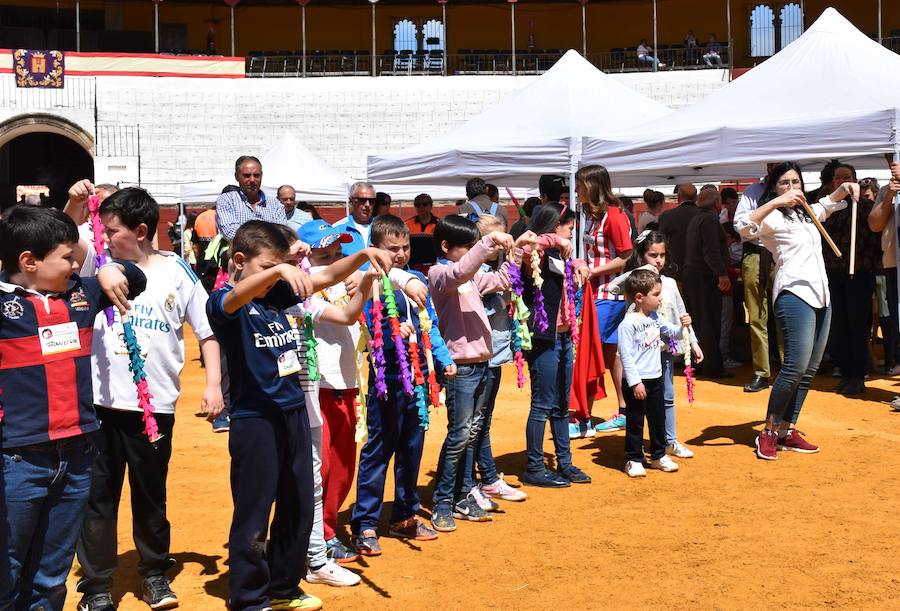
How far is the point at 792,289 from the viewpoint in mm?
7902

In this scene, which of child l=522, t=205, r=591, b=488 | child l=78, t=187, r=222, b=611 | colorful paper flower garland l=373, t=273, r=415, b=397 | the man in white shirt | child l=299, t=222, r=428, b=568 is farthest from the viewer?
the man in white shirt

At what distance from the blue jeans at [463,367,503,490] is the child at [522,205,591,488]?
38 centimetres

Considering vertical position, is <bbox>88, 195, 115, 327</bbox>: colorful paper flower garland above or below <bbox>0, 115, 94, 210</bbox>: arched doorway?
below

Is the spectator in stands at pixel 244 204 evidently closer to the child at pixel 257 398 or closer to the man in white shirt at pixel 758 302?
the child at pixel 257 398

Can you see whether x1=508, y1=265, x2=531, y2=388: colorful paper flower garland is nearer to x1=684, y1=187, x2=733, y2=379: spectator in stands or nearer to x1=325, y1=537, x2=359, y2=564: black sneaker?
x1=325, y1=537, x2=359, y2=564: black sneaker

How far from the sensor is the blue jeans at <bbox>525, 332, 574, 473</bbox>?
23.7 ft

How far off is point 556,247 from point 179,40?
3871 centimetres

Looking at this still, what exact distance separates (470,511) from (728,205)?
1014cm

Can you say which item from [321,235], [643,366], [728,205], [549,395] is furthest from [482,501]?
[728,205]

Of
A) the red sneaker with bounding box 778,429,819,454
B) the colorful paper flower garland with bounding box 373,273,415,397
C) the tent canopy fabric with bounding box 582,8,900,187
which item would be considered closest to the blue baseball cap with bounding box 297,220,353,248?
the colorful paper flower garland with bounding box 373,273,415,397

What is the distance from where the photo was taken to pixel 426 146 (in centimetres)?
1248

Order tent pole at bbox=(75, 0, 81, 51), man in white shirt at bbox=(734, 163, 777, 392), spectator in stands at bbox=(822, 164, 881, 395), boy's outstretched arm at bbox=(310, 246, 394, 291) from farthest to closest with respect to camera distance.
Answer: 1. tent pole at bbox=(75, 0, 81, 51)
2. man in white shirt at bbox=(734, 163, 777, 392)
3. spectator in stands at bbox=(822, 164, 881, 395)
4. boy's outstretched arm at bbox=(310, 246, 394, 291)

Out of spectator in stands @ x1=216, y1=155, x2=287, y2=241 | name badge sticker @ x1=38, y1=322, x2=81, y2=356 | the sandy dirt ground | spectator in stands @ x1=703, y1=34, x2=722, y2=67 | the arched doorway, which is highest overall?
spectator in stands @ x1=703, y1=34, x2=722, y2=67

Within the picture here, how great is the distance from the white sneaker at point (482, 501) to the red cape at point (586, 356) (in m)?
2.10
